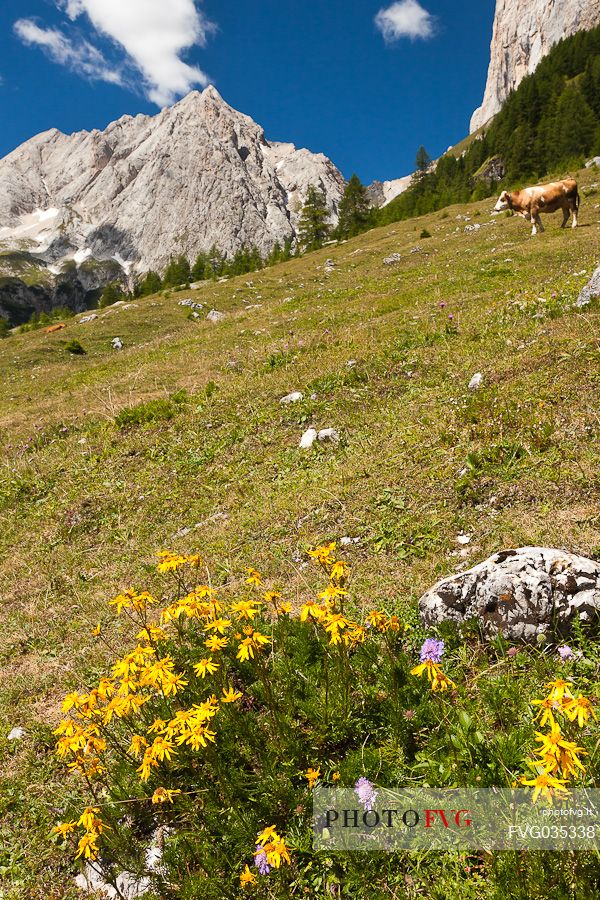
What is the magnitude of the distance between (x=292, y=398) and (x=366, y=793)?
8950 mm

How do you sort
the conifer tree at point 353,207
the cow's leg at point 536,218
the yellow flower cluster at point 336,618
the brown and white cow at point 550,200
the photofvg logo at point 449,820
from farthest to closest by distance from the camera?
the conifer tree at point 353,207, the cow's leg at point 536,218, the brown and white cow at point 550,200, the yellow flower cluster at point 336,618, the photofvg logo at point 449,820

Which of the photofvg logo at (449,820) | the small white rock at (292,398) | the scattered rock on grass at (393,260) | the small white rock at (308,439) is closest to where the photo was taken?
the photofvg logo at (449,820)

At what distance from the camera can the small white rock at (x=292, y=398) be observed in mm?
11254

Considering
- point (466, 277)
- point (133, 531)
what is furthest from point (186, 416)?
point (466, 277)

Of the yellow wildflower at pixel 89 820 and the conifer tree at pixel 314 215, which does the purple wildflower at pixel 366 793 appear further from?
the conifer tree at pixel 314 215

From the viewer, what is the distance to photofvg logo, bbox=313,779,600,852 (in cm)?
259

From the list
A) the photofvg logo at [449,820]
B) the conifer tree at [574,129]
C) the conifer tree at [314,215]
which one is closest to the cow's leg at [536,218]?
the photofvg logo at [449,820]

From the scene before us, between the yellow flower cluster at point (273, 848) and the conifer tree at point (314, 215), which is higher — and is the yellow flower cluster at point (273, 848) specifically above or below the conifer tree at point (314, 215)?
below

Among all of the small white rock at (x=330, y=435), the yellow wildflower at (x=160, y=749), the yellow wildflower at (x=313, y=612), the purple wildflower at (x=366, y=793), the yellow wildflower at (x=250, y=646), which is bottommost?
the purple wildflower at (x=366, y=793)

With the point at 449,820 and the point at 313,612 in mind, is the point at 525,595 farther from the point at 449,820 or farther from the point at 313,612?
the point at 313,612

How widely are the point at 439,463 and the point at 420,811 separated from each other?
4748 millimetres

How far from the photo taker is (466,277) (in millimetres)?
18297

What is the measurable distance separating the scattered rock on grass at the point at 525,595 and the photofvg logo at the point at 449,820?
59.5 inches

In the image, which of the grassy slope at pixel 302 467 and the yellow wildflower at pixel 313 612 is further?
the grassy slope at pixel 302 467
